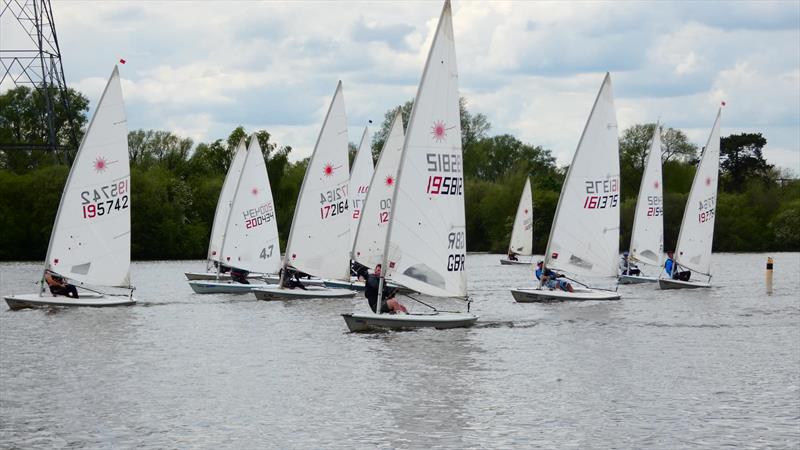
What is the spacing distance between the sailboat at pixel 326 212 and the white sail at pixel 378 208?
5.22 ft

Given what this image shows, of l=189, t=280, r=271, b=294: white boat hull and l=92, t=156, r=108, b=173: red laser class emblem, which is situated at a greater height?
l=92, t=156, r=108, b=173: red laser class emblem

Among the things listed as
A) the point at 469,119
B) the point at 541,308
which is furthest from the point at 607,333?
the point at 469,119

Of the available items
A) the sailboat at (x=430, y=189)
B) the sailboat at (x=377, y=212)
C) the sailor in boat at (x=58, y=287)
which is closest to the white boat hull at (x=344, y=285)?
the sailboat at (x=377, y=212)

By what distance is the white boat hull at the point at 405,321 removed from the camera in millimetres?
31703

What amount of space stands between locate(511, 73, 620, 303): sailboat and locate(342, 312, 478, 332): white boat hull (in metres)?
11.3

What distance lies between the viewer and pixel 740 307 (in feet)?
150

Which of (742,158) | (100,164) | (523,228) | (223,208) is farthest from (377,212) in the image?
(742,158)

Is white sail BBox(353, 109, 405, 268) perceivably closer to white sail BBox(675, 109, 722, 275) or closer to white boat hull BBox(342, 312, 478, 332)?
white sail BBox(675, 109, 722, 275)

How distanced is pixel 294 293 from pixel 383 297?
1210cm

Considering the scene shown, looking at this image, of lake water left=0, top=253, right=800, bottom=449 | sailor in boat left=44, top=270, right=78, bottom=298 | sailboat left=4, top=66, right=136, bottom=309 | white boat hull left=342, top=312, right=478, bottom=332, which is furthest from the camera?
sailboat left=4, top=66, right=136, bottom=309

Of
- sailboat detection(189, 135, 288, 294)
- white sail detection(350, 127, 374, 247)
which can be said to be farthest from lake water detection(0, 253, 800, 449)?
white sail detection(350, 127, 374, 247)

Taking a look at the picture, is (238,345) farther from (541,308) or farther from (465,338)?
(541,308)

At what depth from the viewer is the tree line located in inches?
3748

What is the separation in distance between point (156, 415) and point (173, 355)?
9.19 m
